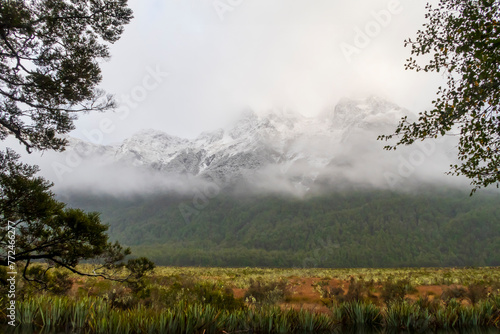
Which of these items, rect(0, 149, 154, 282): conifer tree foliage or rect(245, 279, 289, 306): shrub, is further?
rect(245, 279, 289, 306): shrub

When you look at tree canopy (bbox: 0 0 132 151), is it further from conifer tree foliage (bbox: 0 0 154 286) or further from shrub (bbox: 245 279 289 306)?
shrub (bbox: 245 279 289 306)

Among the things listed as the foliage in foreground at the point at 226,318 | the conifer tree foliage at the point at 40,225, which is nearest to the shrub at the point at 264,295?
the foliage in foreground at the point at 226,318

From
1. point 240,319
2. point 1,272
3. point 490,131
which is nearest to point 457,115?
point 490,131

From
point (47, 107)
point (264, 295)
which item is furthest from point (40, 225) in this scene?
point (264, 295)


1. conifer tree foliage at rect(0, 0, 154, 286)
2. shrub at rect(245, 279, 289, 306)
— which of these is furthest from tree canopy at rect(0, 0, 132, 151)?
shrub at rect(245, 279, 289, 306)

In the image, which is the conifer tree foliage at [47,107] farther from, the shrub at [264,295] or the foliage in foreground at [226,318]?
the shrub at [264,295]

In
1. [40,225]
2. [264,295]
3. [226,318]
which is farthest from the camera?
[264,295]

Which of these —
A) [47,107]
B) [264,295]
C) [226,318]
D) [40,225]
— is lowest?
[264,295]

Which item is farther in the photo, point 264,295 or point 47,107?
point 264,295

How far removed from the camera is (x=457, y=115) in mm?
9406

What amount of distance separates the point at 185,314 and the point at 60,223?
5.53 m

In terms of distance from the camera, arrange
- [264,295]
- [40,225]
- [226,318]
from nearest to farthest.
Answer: [226,318] → [40,225] → [264,295]

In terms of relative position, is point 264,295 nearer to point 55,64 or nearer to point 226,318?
point 226,318

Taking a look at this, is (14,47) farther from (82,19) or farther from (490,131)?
(490,131)
